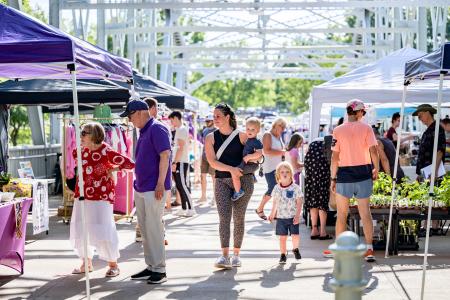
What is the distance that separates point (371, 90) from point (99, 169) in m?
5.22

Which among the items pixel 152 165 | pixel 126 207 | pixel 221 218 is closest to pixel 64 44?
pixel 152 165

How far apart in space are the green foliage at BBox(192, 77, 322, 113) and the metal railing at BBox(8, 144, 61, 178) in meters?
69.4

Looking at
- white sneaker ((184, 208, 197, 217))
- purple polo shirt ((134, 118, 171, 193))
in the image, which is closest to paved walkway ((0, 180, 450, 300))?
purple polo shirt ((134, 118, 171, 193))

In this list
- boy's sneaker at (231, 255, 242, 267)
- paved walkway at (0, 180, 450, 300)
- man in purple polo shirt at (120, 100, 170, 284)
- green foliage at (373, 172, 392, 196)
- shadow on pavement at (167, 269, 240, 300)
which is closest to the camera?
shadow on pavement at (167, 269, 240, 300)

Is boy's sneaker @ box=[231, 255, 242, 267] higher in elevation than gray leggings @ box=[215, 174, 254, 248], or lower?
lower

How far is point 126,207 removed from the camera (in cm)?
→ 1511

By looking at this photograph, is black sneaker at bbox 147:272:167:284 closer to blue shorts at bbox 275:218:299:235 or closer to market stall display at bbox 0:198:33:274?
market stall display at bbox 0:198:33:274

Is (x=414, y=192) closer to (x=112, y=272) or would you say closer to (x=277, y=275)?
(x=277, y=275)

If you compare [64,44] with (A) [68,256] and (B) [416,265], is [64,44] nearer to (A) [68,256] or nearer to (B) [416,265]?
(A) [68,256]

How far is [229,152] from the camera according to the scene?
9.81 metres

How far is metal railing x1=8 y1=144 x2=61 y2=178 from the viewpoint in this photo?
19.3 meters

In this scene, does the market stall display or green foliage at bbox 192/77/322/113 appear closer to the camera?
the market stall display

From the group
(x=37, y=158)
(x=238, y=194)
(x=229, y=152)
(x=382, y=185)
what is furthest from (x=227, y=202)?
(x=37, y=158)

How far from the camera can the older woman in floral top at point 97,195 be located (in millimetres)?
9461
